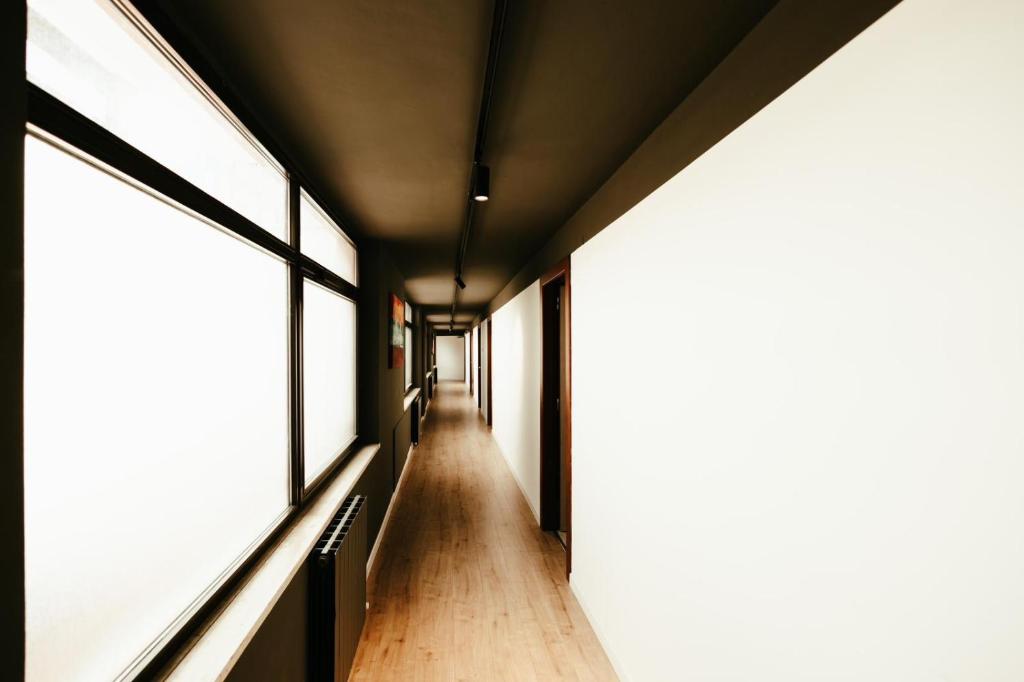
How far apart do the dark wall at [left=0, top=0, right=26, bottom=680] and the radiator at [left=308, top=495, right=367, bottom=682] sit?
149cm

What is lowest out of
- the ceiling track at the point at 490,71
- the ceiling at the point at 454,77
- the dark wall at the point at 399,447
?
the dark wall at the point at 399,447

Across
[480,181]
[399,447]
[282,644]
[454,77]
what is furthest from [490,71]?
[399,447]

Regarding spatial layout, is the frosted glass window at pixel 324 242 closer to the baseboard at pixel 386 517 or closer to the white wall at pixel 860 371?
the white wall at pixel 860 371

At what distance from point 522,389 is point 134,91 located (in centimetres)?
477

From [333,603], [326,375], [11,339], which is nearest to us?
[11,339]

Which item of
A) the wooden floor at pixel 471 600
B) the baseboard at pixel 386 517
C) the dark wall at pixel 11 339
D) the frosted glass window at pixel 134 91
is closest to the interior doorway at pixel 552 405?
the wooden floor at pixel 471 600

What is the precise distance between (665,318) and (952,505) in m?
1.21

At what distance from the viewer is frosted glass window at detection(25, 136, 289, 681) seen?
0.89 meters

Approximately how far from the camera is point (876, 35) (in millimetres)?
988

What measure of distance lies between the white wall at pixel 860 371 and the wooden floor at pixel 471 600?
1077 mm

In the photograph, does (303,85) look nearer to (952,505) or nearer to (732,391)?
(732,391)

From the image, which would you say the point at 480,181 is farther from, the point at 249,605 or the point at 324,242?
the point at 249,605

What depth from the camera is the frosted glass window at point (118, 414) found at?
0.89 meters

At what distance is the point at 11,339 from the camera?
72cm
